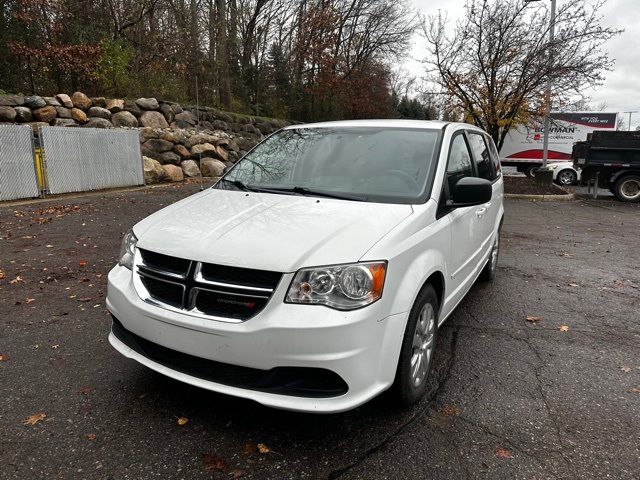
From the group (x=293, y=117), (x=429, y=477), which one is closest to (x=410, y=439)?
(x=429, y=477)

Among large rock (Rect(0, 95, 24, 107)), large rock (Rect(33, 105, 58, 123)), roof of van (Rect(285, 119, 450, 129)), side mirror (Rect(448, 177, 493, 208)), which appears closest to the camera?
side mirror (Rect(448, 177, 493, 208))

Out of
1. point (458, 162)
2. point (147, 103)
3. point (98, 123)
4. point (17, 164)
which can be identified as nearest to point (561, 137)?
point (147, 103)

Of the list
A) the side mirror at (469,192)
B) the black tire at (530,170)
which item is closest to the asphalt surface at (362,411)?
the side mirror at (469,192)

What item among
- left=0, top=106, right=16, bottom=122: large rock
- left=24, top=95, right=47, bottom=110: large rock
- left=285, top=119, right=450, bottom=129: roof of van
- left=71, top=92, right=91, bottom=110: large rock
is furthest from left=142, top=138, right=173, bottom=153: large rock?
left=285, top=119, right=450, bottom=129: roof of van

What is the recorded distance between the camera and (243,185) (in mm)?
3623

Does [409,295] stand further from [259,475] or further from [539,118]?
[539,118]

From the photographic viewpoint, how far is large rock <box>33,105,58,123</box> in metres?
12.0

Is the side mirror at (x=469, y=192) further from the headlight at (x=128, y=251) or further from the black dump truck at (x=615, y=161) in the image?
the black dump truck at (x=615, y=161)

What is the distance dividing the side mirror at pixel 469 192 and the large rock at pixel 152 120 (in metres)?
13.6

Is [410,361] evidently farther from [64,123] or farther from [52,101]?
Answer: [52,101]

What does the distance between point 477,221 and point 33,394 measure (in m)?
3.57

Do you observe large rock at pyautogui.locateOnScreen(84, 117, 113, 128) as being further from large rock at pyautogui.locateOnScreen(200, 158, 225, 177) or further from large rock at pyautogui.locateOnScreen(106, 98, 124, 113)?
large rock at pyautogui.locateOnScreen(200, 158, 225, 177)

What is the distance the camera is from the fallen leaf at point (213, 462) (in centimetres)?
230

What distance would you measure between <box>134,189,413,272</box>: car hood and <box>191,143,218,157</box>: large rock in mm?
12961
